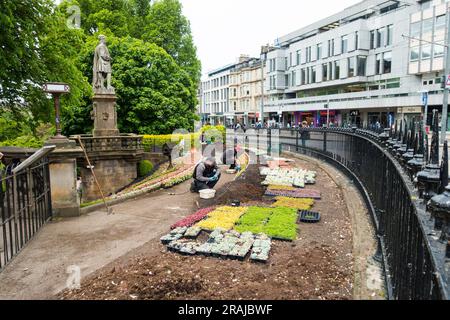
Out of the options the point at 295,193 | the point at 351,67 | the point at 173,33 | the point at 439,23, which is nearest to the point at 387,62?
the point at 351,67

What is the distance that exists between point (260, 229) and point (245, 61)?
81477mm

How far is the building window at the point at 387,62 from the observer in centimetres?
4491

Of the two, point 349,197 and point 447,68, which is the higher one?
point 447,68

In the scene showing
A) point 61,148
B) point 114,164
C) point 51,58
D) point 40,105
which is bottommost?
point 114,164

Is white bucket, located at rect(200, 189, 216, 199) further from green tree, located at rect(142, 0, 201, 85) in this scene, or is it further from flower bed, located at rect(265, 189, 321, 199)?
green tree, located at rect(142, 0, 201, 85)

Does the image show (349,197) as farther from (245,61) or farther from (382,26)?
(245,61)

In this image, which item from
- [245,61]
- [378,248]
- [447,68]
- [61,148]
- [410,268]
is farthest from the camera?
[245,61]

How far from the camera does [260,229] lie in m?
6.98

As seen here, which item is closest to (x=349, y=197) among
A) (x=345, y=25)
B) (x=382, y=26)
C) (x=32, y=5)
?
(x=32, y=5)

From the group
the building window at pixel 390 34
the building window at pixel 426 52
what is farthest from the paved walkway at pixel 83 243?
the building window at pixel 390 34

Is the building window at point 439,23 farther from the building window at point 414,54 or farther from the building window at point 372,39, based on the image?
Result: the building window at point 372,39

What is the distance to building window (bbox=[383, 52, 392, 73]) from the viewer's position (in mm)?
44909

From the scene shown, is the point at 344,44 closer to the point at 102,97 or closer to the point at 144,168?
the point at 144,168

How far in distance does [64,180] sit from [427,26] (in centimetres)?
4135
